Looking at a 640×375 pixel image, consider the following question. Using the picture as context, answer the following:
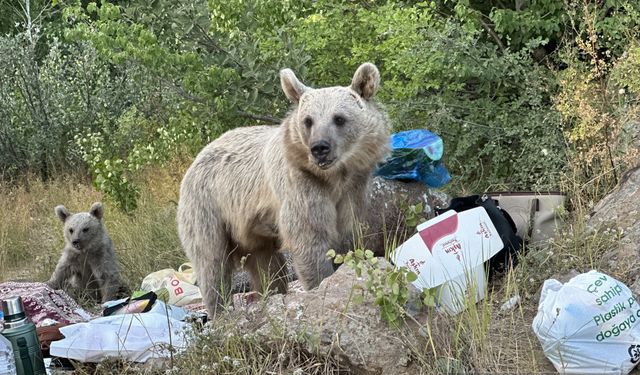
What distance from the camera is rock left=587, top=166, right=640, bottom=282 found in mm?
4434

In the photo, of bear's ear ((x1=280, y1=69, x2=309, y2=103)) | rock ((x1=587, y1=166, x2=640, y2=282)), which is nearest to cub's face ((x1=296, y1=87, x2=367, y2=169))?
bear's ear ((x1=280, y1=69, x2=309, y2=103))

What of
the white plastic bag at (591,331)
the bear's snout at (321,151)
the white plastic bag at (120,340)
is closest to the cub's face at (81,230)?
the white plastic bag at (120,340)

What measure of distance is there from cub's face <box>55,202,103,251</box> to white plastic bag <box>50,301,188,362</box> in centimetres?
265

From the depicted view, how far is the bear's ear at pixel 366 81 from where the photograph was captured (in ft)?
15.9

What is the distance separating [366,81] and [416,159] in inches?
47.5

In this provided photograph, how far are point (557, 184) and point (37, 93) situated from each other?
782cm

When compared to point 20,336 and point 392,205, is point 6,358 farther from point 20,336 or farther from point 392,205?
point 392,205

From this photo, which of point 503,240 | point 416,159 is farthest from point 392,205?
point 503,240

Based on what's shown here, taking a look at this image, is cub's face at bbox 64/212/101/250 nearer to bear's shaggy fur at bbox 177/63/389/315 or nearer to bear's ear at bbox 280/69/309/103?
bear's shaggy fur at bbox 177/63/389/315

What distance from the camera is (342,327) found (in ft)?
13.1

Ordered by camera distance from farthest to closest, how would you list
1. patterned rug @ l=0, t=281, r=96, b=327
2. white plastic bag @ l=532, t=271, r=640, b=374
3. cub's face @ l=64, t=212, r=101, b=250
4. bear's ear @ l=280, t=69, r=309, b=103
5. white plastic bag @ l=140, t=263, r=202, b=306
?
cub's face @ l=64, t=212, r=101, b=250 → white plastic bag @ l=140, t=263, r=202, b=306 → patterned rug @ l=0, t=281, r=96, b=327 → bear's ear @ l=280, t=69, r=309, b=103 → white plastic bag @ l=532, t=271, r=640, b=374

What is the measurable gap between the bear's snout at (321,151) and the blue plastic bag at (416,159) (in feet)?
4.40

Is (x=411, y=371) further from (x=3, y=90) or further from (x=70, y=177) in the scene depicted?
(x=3, y=90)

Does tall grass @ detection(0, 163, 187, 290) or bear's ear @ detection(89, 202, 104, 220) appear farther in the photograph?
tall grass @ detection(0, 163, 187, 290)
